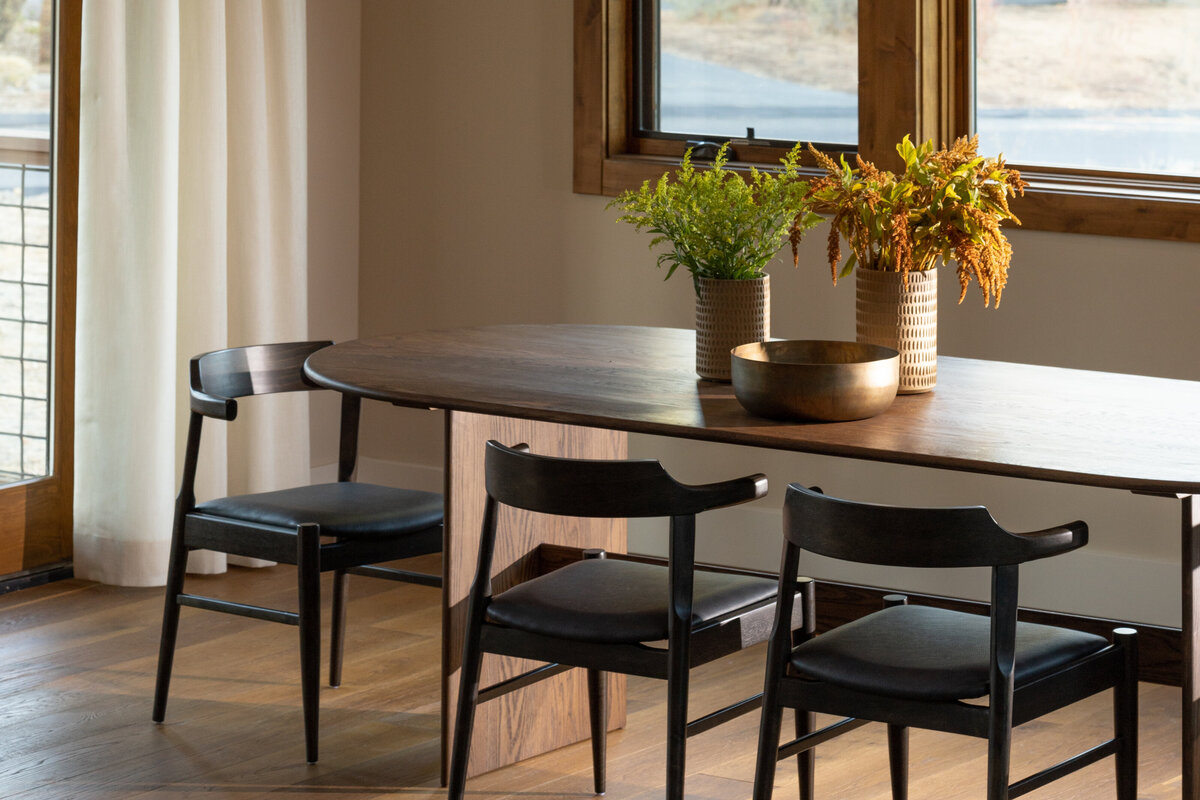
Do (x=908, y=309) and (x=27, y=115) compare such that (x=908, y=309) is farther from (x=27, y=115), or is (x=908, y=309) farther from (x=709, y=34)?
(x=27, y=115)

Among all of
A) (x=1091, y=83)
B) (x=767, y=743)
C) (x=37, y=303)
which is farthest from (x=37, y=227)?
(x=767, y=743)

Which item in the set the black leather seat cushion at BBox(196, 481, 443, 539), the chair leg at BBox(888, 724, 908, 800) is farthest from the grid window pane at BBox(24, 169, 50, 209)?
the chair leg at BBox(888, 724, 908, 800)

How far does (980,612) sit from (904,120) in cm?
127

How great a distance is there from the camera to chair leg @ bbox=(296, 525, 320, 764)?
10.3ft

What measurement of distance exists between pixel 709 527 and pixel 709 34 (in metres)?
1.40

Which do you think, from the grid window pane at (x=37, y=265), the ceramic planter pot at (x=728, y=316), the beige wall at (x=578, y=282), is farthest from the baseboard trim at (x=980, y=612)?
the grid window pane at (x=37, y=265)

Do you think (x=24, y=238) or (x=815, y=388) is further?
(x=24, y=238)

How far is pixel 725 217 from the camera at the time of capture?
2770 millimetres

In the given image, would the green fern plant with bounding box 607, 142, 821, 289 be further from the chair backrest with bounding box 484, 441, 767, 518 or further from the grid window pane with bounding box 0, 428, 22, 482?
the grid window pane with bounding box 0, 428, 22, 482

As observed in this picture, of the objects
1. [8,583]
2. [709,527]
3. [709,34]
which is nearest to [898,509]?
[709,527]

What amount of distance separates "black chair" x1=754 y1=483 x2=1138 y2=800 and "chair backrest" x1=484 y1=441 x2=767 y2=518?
190mm

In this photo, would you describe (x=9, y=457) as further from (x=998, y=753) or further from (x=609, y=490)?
(x=998, y=753)

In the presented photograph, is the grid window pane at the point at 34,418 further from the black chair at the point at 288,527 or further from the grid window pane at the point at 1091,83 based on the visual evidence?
the grid window pane at the point at 1091,83

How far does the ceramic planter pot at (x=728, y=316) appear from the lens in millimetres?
2838
